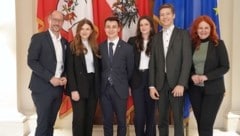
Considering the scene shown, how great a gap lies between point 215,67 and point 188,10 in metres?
1.09

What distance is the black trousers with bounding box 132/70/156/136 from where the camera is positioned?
3.69 metres

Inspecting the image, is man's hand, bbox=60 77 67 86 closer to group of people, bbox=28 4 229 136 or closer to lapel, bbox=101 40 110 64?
group of people, bbox=28 4 229 136

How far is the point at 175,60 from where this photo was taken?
334 cm

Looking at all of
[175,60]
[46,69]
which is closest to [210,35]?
[175,60]

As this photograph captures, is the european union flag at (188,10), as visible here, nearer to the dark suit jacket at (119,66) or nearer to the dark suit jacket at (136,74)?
the dark suit jacket at (136,74)

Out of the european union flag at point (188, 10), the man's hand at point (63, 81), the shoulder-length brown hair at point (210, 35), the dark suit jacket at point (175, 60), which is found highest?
the european union flag at point (188, 10)

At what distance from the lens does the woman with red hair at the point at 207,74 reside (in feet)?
10.9

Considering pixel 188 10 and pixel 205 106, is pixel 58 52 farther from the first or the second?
pixel 188 10

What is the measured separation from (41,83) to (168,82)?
1248 mm

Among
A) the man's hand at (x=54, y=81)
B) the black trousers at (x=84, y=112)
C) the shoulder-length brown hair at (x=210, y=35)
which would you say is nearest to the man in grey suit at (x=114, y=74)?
the black trousers at (x=84, y=112)

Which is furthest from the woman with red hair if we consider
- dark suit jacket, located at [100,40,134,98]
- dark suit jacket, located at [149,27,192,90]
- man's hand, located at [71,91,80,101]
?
man's hand, located at [71,91,80,101]

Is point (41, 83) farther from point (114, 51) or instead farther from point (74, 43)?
point (114, 51)

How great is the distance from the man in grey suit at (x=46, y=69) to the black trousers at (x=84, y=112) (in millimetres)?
261

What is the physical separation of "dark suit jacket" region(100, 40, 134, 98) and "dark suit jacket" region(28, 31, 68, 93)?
1.73 ft
